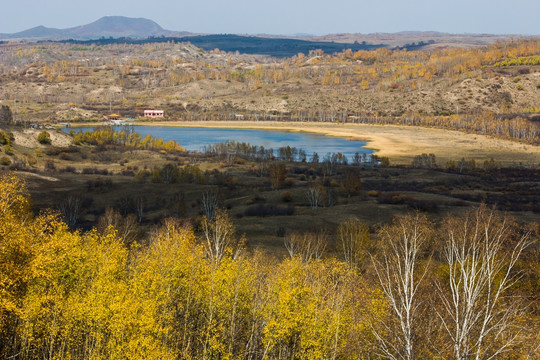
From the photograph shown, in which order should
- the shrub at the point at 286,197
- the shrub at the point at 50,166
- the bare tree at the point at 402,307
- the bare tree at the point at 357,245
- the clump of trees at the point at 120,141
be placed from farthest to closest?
the clump of trees at the point at 120,141 → the shrub at the point at 50,166 → the shrub at the point at 286,197 → the bare tree at the point at 357,245 → the bare tree at the point at 402,307

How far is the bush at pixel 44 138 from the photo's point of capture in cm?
12550

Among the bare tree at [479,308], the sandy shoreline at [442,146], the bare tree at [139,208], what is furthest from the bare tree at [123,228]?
the sandy shoreline at [442,146]

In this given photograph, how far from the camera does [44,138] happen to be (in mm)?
126188

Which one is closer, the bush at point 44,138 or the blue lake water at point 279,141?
the bush at point 44,138

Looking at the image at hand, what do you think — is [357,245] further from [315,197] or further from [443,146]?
[443,146]

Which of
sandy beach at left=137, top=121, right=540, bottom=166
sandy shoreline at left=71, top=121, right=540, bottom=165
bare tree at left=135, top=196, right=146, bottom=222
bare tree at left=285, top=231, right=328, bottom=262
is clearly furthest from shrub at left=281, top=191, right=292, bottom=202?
sandy shoreline at left=71, top=121, right=540, bottom=165

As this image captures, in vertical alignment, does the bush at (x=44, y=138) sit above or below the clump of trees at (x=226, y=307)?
below

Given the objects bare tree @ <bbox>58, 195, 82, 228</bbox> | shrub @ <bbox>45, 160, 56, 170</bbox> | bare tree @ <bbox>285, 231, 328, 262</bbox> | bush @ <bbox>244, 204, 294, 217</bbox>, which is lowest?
bush @ <bbox>244, 204, 294, 217</bbox>

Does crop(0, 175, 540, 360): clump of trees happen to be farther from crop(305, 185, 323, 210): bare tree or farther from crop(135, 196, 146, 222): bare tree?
crop(305, 185, 323, 210): bare tree

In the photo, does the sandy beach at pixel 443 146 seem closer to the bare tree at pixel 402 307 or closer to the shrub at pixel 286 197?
the shrub at pixel 286 197

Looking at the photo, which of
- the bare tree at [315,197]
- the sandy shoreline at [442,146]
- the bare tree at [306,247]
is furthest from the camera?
the sandy shoreline at [442,146]

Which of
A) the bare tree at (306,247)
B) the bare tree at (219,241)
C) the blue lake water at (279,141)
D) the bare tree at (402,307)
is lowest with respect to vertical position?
the blue lake water at (279,141)

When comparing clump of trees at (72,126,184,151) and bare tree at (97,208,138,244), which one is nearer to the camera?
bare tree at (97,208,138,244)

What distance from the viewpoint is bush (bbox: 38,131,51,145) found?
12550 cm
